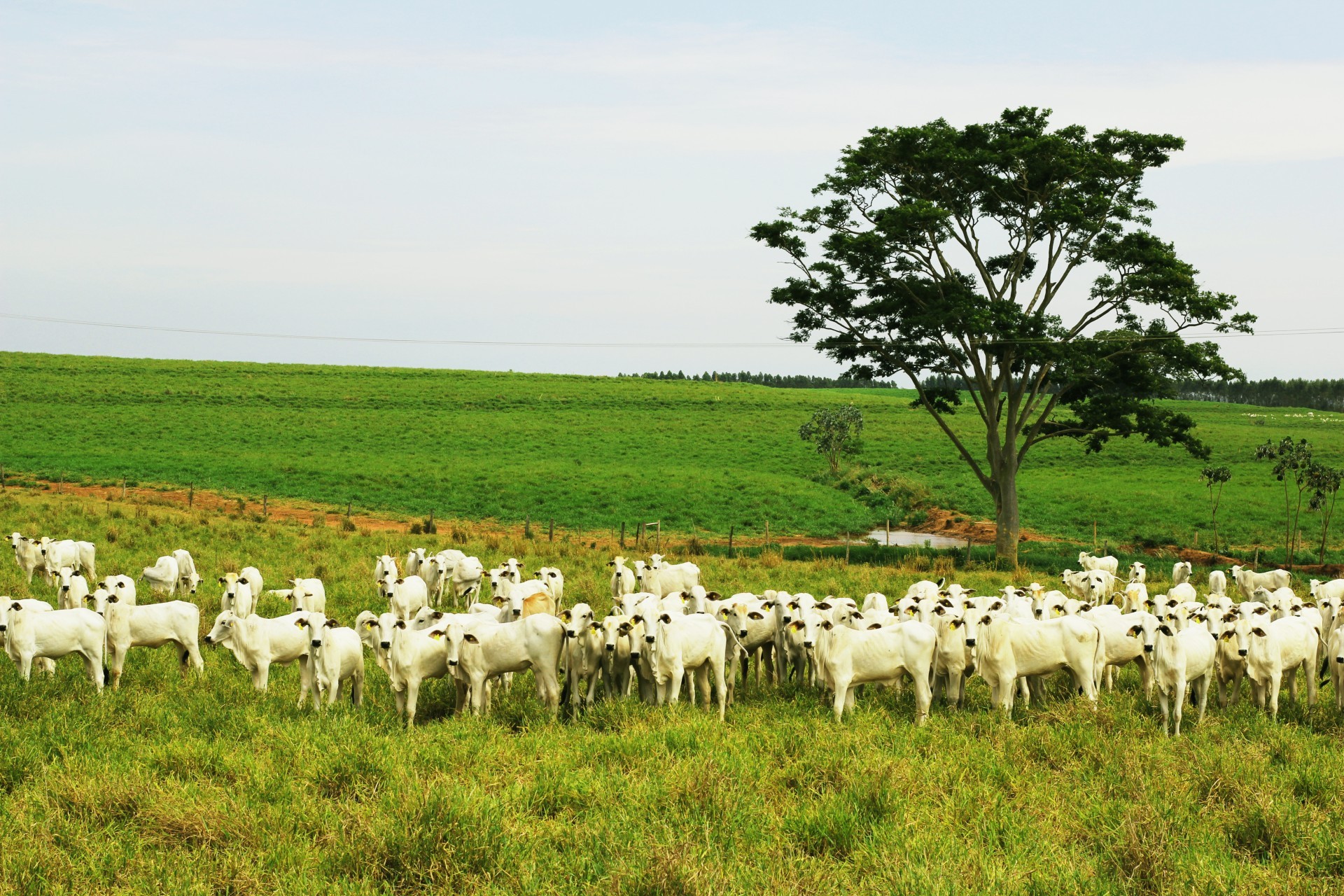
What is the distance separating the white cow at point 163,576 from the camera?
21156 mm

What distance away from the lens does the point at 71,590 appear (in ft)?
57.1

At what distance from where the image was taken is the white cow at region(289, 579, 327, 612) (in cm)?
1786

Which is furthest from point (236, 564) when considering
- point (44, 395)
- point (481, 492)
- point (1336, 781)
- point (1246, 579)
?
Result: point (44, 395)

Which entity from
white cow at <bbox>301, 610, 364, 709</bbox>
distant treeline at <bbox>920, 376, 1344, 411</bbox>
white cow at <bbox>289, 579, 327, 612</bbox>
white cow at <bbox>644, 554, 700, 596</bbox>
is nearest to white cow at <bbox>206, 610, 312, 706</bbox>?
white cow at <bbox>301, 610, 364, 709</bbox>

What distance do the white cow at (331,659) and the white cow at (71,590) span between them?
5311 millimetres

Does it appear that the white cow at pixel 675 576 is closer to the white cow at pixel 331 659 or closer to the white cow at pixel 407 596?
the white cow at pixel 407 596

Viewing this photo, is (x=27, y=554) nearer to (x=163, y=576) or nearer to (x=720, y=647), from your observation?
(x=163, y=576)

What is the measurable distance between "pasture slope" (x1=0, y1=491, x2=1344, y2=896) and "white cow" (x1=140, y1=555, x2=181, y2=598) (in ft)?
24.8

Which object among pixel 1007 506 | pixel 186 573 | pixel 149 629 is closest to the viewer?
pixel 149 629

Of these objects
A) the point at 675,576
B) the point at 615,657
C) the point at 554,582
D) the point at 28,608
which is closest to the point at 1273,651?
the point at 615,657

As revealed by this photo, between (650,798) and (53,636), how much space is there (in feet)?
29.6

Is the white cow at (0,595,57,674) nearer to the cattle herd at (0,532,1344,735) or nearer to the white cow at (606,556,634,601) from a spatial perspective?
the cattle herd at (0,532,1344,735)

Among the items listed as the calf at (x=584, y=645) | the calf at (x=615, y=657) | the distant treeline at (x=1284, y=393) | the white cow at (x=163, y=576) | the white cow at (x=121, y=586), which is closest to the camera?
the calf at (x=615, y=657)

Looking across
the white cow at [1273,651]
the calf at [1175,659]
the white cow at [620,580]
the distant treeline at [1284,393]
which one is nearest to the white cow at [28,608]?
the white cow at [620,580]
